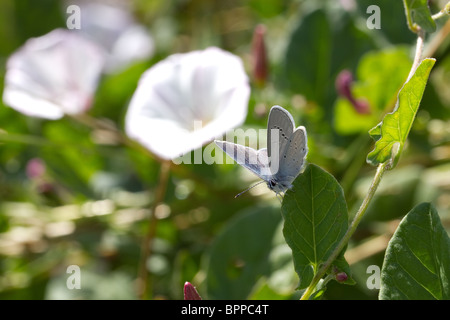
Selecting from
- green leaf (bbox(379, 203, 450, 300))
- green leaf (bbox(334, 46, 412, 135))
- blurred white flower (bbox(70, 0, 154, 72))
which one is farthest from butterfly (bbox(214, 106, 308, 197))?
blurred white flower (bbox(70, 0, 154, 72))

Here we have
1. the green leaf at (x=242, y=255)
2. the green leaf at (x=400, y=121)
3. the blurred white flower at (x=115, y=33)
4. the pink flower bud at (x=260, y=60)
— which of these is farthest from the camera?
the blurred white flower at (x=115, y=33)

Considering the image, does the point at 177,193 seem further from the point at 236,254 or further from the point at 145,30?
the point at 145,30

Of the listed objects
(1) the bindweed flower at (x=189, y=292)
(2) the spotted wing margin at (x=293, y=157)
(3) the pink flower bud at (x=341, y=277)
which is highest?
(2) the spotted wing margin at (x=293, y=157)

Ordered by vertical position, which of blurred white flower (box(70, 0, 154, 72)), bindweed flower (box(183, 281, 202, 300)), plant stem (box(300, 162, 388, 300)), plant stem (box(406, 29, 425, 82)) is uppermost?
blurred white flower (box(70, 0, 154, 72))

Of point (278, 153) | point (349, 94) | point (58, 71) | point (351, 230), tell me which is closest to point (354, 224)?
point (351, 230)

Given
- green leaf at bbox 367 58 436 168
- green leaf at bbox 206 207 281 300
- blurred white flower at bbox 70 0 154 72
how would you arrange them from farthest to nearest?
blurred white flower at bbox 70 0 154 72 < green leaf at bbox 206 207 281 300 < green leaf at bbox 367 58 436 168

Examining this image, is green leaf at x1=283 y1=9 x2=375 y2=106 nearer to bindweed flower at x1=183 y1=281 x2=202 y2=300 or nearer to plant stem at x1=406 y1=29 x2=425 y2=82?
plant stem at x1=406 y1=29 x2=425 y2=82

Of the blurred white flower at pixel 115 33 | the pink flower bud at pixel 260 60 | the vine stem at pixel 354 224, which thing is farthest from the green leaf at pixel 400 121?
the blurred white flower at pixel 115 33

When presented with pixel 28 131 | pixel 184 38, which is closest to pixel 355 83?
pixel 28 131

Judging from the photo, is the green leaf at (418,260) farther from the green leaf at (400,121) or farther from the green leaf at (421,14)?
the green leaf at (421,14)
